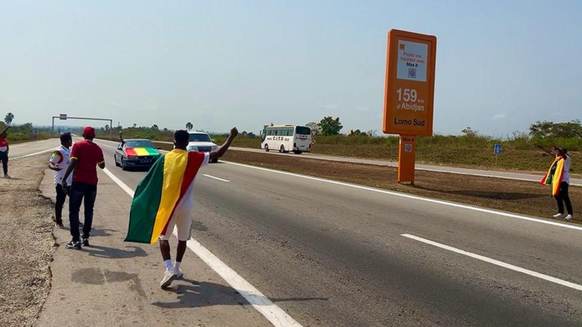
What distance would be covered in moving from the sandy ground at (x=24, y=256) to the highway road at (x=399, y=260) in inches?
90.7

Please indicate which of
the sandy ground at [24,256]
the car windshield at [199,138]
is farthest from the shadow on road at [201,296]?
the car windshield at [199,138]

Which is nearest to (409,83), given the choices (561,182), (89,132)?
(561,182)

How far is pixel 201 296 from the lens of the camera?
5391 millimetres

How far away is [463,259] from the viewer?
7.20 meters

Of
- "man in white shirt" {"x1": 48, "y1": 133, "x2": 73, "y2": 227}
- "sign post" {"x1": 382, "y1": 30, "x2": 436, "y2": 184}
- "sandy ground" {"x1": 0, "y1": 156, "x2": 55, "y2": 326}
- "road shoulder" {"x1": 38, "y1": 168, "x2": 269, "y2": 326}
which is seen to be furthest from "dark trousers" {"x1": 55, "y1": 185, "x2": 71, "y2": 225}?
"sign post" {"x1": 382, "y1": 30, "x2": 436, "y2": 184}

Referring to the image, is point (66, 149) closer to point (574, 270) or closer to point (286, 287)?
point (286, 287)

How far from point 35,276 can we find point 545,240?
7.94 metres

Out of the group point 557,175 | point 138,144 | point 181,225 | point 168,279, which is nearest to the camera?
point 168,279

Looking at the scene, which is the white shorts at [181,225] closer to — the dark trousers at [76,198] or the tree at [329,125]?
the dark trousers at [76,198]

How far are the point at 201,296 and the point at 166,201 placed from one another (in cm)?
111

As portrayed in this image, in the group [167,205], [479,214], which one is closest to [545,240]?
[479,214]

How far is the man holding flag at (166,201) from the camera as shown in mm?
5555

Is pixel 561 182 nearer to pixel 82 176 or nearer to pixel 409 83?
pixel 409 83

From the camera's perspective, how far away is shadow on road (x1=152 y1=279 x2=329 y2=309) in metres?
5.16
